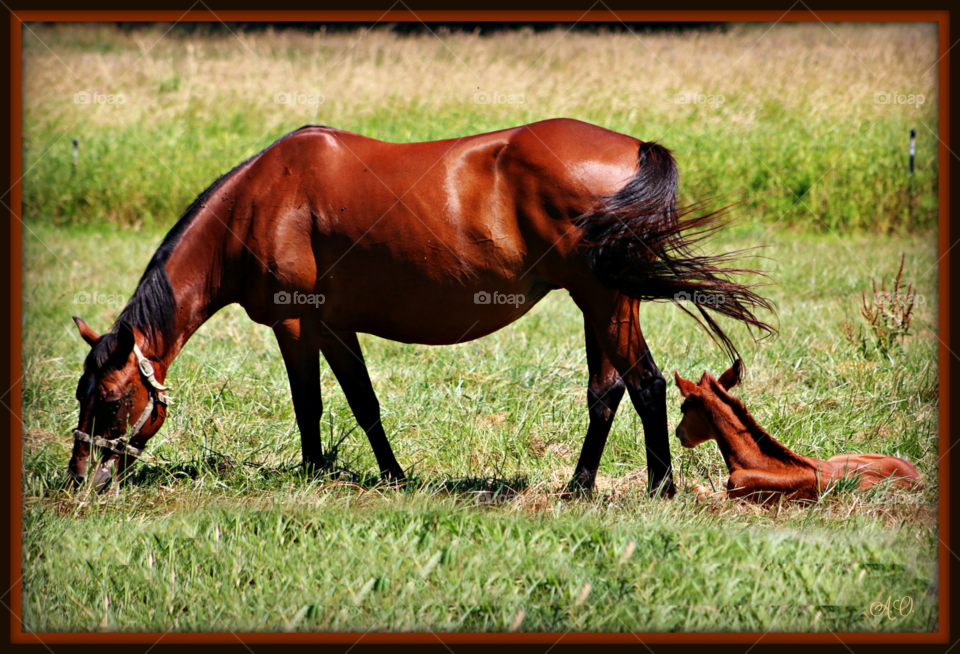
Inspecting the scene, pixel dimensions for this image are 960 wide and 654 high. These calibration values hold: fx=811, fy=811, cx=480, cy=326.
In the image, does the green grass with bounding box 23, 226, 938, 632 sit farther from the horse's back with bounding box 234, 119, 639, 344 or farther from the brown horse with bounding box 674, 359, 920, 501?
the horse's back with bounding box 234, 119, 639, 344

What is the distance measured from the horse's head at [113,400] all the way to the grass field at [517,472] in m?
0.24

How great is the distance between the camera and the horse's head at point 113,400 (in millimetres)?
4309

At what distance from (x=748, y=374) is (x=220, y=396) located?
376 cm

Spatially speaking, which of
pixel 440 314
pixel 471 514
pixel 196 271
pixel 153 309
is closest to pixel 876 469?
pixel 471 514

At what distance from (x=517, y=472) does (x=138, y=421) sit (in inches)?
85.1

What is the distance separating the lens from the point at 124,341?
14.0 feet

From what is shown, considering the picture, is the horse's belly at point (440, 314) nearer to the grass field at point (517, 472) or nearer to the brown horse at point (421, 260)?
the brown horse at point (421, 260)

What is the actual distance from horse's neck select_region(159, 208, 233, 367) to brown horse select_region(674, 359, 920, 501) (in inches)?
105

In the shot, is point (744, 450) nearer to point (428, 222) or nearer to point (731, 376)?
point (731, 376)

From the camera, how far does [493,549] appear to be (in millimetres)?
3676

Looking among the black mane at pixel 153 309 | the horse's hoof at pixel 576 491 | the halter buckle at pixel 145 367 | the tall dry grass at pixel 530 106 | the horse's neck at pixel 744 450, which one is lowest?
the horse's hoof at pixel 576 491

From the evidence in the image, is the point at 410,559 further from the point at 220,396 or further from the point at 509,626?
the point at 220,396

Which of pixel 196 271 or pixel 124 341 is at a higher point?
pixel 196 271

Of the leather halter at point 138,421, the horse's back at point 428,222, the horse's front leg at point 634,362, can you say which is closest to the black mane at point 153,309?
the leather halter at point 138,421
